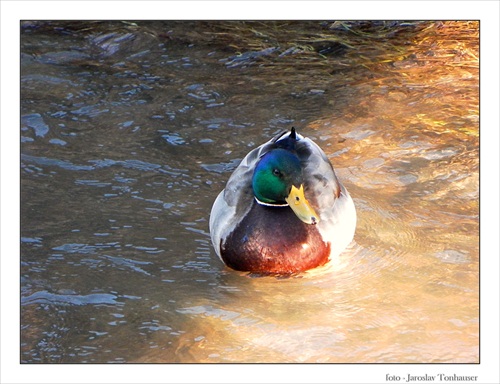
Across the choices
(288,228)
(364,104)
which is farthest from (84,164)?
(364,104)

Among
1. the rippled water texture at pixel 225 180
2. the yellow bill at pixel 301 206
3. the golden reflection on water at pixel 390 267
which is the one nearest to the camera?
the golden reflection on water at pixel 390 267

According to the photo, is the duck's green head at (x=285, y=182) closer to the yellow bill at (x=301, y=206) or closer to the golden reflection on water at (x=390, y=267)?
the yellow bill at (x=301, y=206)

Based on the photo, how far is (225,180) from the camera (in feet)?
23.2

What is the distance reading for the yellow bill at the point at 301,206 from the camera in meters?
5.83

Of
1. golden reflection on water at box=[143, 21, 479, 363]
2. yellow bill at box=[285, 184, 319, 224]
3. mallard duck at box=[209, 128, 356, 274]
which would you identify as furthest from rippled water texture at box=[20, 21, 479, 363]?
yellow bill at box=[285, 184, 319, 224]

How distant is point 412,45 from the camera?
891 cm

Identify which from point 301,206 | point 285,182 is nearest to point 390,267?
point 301,206

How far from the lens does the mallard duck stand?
5887mm

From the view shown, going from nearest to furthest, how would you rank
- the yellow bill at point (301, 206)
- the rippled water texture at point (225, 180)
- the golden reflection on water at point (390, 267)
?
the golden reflection on water at point (390, 267) → the rippled water texture at point (225, 180) → the yellow bill at point (301, 206)

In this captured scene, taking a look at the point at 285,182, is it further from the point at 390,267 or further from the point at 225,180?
the point at 225,180

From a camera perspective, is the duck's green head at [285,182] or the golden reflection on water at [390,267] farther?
the duck's green head at [285,182]

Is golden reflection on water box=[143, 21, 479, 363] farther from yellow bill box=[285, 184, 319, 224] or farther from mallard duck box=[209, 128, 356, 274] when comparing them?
yellow bill box=[285, 184, 319, 224]

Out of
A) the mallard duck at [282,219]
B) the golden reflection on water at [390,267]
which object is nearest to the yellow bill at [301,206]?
the mallard duck at [282,219]

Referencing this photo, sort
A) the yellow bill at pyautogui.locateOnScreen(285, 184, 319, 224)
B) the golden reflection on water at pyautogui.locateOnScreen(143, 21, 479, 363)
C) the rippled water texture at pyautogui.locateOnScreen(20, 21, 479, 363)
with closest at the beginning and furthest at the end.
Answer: the golden reflection on water at pyautogui.locateOnScreen(143, 21, 479, 363) → the rippled water texture at pyautogui.locateOnScreen(20, 21, 479, 363) → the yellow bill at pyautogui.locateOnScreen(285, 184, 319, 224)
